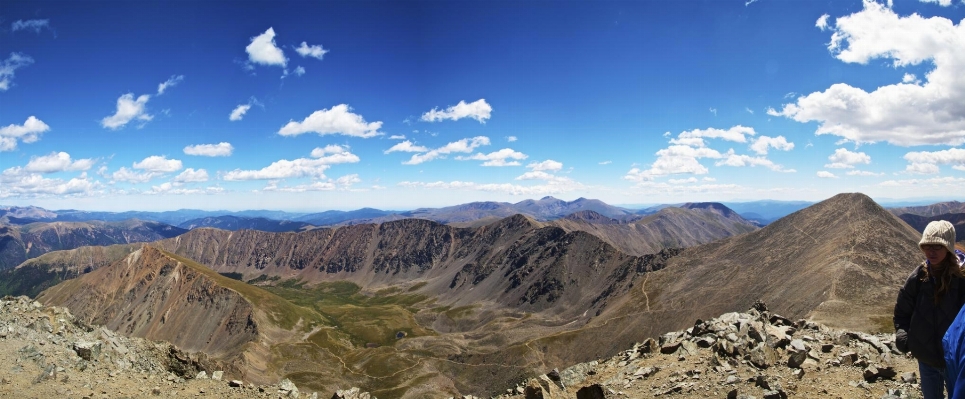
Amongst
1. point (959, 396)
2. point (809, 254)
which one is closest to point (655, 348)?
point (959, 396)

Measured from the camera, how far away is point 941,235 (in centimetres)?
985

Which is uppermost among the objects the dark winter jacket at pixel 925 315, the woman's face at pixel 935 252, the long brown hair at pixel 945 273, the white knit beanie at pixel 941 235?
the white knit beanie at pixel 941 235

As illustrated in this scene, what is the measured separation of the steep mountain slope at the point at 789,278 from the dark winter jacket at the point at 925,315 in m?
76.7

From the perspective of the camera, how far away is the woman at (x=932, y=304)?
396 inches

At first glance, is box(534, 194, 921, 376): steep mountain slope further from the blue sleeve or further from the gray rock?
the gray rock

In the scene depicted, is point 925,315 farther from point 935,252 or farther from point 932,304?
point 935,252

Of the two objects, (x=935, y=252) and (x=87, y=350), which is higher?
(x=935, y=252)

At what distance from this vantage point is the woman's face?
10016 mm

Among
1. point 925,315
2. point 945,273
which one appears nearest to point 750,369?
point 925,315

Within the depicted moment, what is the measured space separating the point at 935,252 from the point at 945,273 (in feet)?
1.99

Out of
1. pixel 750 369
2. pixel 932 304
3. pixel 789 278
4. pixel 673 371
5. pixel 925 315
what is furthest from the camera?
pixel 789 278

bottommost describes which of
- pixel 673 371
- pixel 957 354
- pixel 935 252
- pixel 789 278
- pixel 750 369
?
pixel 789 278

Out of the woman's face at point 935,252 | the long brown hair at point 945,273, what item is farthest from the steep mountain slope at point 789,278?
the woman's face at point 935,252

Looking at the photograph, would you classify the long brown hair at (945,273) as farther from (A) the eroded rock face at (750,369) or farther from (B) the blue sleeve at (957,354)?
(A) the eroded rock face at (750,369)
